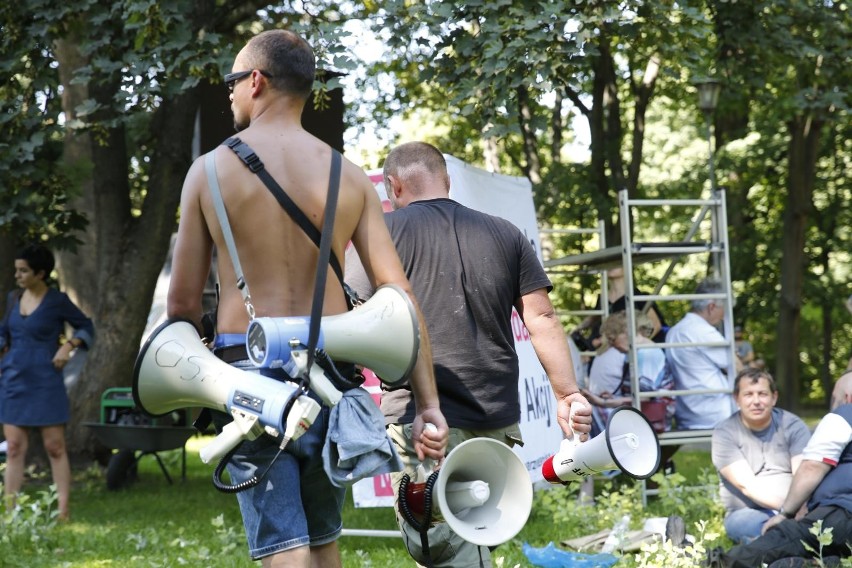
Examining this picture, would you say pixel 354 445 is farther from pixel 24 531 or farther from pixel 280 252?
pixel 24 531

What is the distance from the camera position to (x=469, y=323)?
4.23 metres

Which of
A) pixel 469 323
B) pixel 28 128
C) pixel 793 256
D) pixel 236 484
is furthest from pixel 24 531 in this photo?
pixel 793 256

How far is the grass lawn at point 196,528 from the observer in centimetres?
686

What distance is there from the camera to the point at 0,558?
6820 mm

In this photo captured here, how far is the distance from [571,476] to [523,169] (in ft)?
54.5

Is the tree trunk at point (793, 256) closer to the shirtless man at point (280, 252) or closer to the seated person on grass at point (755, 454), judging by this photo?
the seated person on grass at point (755, 454)

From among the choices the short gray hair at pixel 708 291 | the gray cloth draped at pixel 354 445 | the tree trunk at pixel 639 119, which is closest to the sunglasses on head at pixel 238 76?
the gray cloth draped at pixel 354 445

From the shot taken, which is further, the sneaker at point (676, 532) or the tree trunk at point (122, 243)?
the tree trunk at point (122, 243)

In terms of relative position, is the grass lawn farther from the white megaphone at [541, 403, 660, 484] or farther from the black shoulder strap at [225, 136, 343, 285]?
the black shoulder strap at [225, 136, 343, 285]

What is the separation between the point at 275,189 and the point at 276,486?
0.76 metres

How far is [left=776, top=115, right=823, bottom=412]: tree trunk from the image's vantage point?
62.3 ft

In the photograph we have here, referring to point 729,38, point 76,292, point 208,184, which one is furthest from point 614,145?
point 208,184

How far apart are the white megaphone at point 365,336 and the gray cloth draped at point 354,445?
11 centimetres

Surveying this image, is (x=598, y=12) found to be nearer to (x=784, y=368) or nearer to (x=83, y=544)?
(x=83, y=544)
